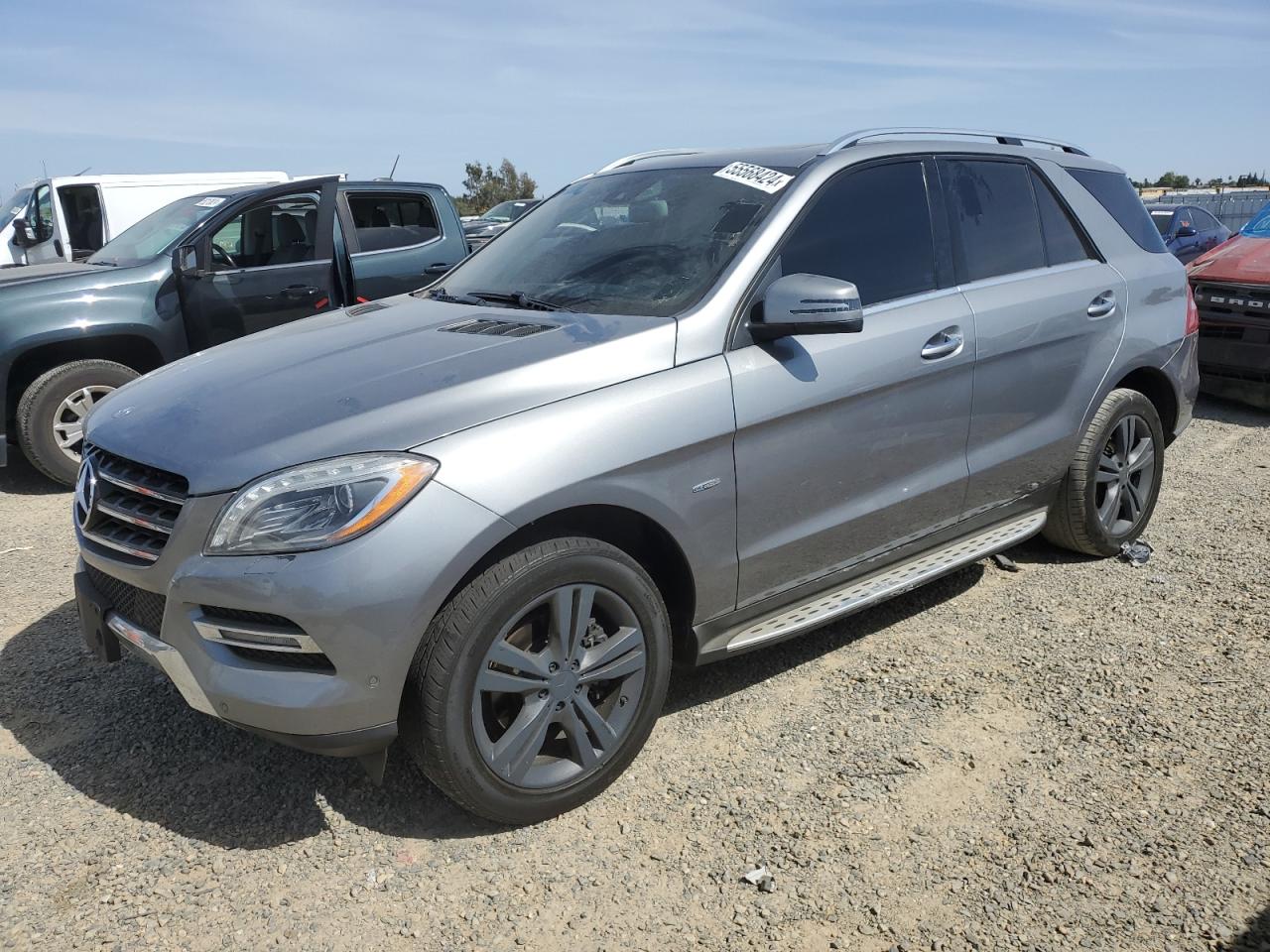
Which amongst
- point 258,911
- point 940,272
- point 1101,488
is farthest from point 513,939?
point 1101,488

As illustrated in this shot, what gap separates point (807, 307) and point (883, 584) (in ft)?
3.65

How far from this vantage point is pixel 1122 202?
15.0 ft

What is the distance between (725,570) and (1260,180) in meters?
66.2

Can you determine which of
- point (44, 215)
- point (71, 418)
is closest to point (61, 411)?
point (71, 418)

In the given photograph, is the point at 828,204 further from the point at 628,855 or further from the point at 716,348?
the point at 628,855

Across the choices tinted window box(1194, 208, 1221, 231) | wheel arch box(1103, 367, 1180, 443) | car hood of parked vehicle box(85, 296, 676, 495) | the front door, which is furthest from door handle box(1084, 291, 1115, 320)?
tinted window box(1194, 208, 1221, 231)

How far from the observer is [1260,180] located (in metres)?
56.7

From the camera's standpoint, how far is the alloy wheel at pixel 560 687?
263cm

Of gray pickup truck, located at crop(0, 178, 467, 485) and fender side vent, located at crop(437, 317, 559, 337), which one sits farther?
gray pickup truck, located at crop(0, 178, 467, 485)

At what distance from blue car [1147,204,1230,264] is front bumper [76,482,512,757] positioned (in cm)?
1441

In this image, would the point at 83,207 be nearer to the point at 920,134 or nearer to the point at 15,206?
the point at 15,206

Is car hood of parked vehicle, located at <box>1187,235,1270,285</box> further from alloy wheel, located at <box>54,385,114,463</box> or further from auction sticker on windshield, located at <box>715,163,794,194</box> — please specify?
alloy wheel, located at <box>54,385,114,463</box>

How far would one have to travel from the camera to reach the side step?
3207 millimetres

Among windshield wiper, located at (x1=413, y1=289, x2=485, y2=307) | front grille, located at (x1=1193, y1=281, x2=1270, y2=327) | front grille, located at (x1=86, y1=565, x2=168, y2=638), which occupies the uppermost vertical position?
windshield wiper, located at (x1=413, y1=289, x2=485, y2=307)
